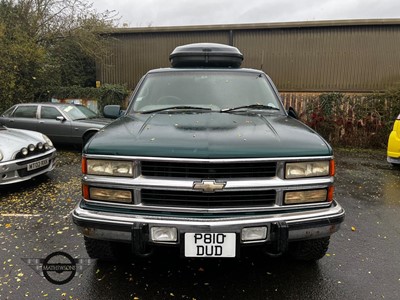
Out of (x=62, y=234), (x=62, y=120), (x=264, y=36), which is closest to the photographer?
(x=62, y=234)

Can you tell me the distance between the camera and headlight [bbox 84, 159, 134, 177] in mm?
2453

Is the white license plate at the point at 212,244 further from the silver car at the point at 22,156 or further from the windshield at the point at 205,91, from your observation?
the silver car at the point at 22,156

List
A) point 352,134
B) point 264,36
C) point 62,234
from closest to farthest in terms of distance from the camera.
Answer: point 62,234 → point 352,134 → point 264,36

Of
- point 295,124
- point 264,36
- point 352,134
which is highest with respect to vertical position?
point 264,36

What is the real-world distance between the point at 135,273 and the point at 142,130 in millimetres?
1331

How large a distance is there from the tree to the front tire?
11.8 m

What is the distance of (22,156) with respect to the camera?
5277 millimetres

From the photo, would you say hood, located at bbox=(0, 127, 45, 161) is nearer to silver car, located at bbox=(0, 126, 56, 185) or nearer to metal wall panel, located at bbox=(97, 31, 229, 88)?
silver car, located at bbox=(0, 126, 56, 185)

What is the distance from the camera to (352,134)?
10.5 metres

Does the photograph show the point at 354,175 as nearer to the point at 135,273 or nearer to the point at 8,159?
the point at 135,273

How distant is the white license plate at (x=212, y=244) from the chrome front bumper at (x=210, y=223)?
4cm

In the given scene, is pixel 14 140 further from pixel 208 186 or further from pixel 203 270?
pixel 208 186

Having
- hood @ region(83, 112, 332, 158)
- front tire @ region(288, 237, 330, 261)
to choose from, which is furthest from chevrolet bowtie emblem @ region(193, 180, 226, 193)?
front tire @ region(288, 237, 330, 261)

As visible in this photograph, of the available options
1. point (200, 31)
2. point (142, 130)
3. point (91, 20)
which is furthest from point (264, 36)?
point (142, 130)
